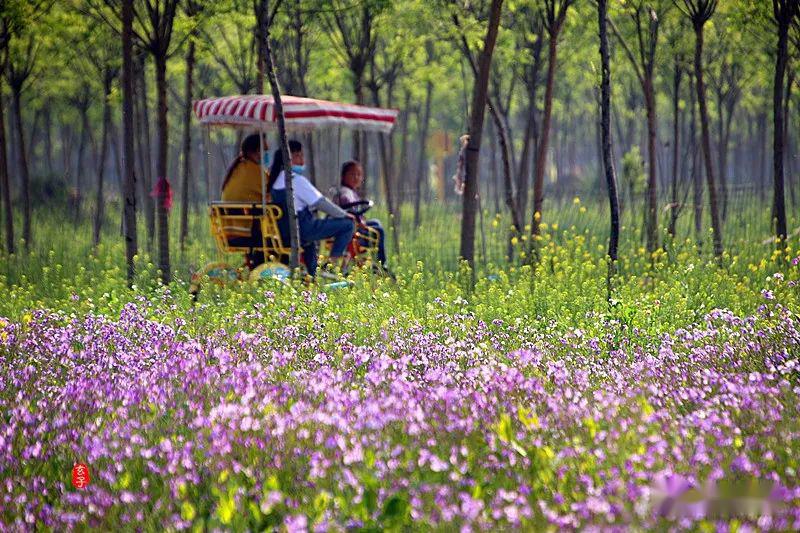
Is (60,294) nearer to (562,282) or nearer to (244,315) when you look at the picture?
(244,315)

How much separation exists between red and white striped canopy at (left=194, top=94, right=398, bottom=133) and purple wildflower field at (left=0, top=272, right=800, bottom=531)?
5505 millimetres

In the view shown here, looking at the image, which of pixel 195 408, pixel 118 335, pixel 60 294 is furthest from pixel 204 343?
pixel 60 294

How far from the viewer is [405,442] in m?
4.32

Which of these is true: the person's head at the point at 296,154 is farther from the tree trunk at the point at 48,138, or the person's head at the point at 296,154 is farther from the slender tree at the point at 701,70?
the tree trunk at the point at 48,138

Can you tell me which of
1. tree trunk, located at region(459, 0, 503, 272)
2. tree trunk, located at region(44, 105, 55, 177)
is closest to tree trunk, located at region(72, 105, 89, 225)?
tree trunk, located at region(44, 105, 55, 177)

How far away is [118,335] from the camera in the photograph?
282 inches


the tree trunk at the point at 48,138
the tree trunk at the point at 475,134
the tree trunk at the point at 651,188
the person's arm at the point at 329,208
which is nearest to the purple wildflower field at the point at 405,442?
the tree trunk at the point at 475,134

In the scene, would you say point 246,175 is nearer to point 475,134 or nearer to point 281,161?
point 281,161

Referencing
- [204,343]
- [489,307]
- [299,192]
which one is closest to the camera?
[204,343]

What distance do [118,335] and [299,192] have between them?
14.5ft

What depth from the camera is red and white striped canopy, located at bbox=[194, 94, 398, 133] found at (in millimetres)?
11539

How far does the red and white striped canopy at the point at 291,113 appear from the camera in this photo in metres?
11.5

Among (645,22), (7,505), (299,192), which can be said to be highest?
(645,22)

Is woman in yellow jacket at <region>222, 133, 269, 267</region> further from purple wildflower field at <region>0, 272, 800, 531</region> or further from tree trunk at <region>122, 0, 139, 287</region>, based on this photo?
purple wildflower field at <region>0, 272, 800, 531</region>
